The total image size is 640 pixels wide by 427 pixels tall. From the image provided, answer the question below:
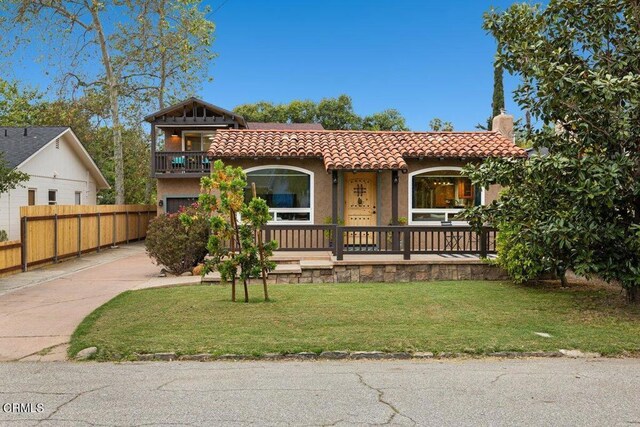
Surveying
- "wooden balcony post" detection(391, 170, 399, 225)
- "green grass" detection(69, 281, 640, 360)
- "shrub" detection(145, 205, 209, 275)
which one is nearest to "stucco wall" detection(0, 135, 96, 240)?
"shrub" detection(145, 205, 209, 275)

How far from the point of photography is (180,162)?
23.9 m

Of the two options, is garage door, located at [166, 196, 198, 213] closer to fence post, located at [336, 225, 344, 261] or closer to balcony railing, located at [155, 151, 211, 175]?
balcony railing, located at [155, 151, 211, 175]

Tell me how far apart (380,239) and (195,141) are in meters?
15.0

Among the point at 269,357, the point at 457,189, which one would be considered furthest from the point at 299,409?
the point at 457,189

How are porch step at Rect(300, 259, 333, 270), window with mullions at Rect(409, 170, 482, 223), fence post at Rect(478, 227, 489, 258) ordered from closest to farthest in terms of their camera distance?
porch step at Rect(300, 259, 333, 270) < fence post at Rect(478, 227, 489, 258) < window with mullions at Rect(409, 170, 482, 223)

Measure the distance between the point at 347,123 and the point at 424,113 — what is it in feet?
25.0

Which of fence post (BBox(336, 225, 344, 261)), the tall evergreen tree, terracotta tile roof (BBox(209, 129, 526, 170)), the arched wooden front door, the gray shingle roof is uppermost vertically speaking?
the tall evergreen tree

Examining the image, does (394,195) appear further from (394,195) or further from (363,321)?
(363,321)

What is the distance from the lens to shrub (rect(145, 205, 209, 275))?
13.3m

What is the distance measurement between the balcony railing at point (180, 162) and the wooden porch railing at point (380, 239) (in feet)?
33.7

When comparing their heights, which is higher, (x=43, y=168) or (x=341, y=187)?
(x=43, y=168)

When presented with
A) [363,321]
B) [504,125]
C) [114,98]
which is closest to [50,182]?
[114,98]

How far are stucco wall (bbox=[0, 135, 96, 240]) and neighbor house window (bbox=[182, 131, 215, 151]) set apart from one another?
529cm

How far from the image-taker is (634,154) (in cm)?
821
